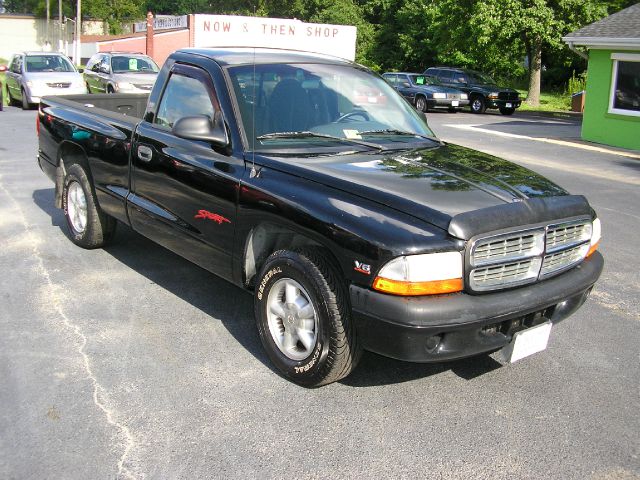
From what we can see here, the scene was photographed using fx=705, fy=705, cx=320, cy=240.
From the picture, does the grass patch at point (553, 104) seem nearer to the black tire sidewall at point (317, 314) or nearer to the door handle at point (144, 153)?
the door handle at point (144, 153)

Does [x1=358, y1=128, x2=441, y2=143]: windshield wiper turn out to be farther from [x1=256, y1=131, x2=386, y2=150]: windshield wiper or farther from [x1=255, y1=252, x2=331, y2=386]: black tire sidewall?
[x1=255, y1=252, x2=331, y2=386]: black tire sidewall

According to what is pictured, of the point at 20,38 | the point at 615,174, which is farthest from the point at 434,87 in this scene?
the point at 20,38

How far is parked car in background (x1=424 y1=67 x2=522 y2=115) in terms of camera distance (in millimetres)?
27297

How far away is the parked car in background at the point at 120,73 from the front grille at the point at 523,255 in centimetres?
1786

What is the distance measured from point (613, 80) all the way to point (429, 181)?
1613 centimetres

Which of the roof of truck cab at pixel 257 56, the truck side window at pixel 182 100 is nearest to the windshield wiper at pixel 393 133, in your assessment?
the roof of truck cab at pixel 257 56

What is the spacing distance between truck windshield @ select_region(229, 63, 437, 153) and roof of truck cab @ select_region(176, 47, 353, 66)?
8 centimetres

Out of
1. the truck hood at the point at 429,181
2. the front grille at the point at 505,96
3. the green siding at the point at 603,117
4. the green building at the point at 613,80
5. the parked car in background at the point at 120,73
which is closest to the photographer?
the truck hood at the point at 429,181

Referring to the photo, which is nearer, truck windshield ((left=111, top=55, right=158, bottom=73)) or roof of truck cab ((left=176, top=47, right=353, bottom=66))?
roof of truck cab ((left=176, top=47, right=353, bottom=66))

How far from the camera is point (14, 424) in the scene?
3.48m

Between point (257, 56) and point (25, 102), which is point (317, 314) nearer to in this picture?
point (257, 56)

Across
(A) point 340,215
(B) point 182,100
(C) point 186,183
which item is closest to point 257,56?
(B) point 182,100

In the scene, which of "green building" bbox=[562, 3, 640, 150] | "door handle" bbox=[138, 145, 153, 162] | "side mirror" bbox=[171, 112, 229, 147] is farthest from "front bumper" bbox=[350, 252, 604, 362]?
"green building" bbox=[562, 3, 640, 150]

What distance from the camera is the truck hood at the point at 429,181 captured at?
3559 mm
